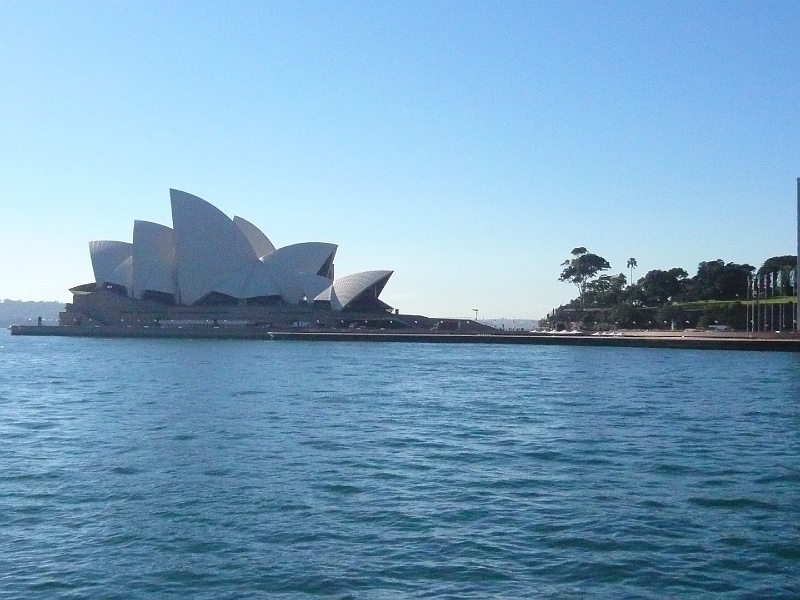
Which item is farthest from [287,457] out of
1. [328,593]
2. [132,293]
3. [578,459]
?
[132,293]

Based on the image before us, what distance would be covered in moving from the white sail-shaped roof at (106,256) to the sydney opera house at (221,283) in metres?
0.09

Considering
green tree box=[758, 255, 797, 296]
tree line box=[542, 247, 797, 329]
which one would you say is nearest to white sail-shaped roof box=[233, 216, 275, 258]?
tree line box=[542, 247, 797, 329]

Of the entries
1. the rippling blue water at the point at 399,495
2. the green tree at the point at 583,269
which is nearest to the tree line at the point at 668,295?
the green tree at the point at 583,269

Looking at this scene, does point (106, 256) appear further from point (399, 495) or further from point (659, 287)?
point (399, 495)

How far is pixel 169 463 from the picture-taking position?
13203mm

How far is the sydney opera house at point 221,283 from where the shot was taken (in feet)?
240

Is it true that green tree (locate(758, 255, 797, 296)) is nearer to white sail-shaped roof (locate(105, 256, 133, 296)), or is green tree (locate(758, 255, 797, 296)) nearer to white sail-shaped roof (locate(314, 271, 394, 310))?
white sail-shaped roof (locate(314, 271, 394, 310))

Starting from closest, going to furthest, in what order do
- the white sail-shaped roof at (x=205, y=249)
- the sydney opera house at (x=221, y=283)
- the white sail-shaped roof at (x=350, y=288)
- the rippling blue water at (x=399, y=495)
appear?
1. the rippling blue water at (x=399, y=495)
2. the white sail-shaped roof at (x=205, y=249)
3. the sydney opera house at (x=221, y=283)
4. the white sail-shaped roof at (x=350, y=288)

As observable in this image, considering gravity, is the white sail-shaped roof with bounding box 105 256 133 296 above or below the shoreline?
above

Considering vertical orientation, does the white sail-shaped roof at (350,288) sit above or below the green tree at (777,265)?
below

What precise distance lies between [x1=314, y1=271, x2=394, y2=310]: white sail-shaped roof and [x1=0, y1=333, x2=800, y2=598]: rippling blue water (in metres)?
53.0

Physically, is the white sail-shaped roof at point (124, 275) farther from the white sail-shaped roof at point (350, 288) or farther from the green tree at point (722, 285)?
the green tree at point (722, 285)

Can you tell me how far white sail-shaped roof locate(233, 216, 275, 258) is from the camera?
78.1m

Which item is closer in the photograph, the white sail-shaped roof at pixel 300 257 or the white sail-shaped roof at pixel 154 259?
the white sail-shaped roof at pixel 154 259
